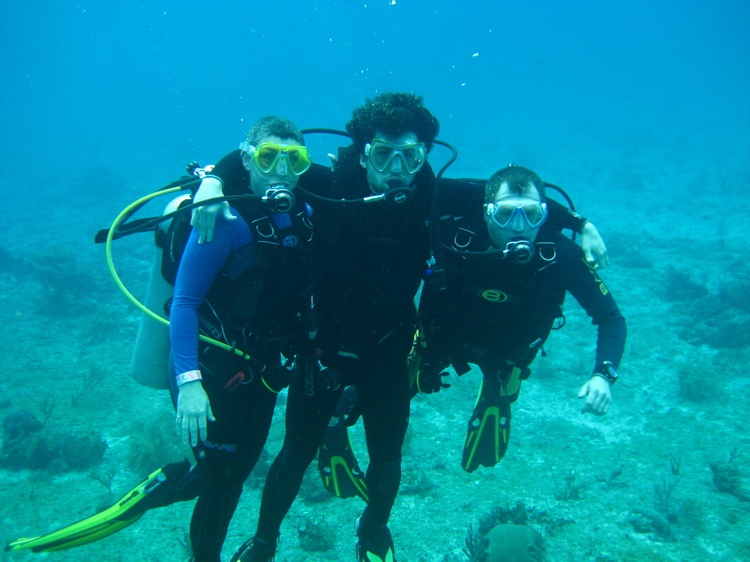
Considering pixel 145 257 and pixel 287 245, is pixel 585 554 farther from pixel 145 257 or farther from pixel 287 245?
pixel 145 257

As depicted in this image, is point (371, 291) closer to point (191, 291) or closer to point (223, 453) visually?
point (191, 291)

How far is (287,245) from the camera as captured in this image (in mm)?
3459

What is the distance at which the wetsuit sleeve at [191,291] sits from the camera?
300cm

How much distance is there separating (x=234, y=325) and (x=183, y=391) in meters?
0.59

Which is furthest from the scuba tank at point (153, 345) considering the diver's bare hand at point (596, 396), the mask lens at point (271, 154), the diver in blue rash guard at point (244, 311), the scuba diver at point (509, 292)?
the diver's bare hand at point (596, 396)

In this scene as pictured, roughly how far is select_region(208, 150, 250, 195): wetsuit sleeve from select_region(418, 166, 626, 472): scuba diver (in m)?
1.80

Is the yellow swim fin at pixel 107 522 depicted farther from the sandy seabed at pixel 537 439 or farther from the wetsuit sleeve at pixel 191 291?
the sandy seabed at pixel 537 439

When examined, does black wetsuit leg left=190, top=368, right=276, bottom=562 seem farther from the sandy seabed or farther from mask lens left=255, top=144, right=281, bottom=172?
the sandy seabed

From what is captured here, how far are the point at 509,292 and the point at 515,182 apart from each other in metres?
0.99

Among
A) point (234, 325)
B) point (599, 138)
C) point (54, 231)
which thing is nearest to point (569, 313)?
point (234, 325)

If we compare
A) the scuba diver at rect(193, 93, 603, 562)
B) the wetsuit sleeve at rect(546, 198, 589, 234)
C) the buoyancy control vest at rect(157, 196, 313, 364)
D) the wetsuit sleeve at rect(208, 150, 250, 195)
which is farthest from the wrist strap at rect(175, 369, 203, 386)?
the wetsuit sleeve at rect(546, 198, 589, 234)

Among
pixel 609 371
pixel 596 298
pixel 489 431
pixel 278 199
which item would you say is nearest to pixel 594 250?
pixel 596 298

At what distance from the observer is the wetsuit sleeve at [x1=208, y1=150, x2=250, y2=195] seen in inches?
138

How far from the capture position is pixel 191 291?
9.98 feet
